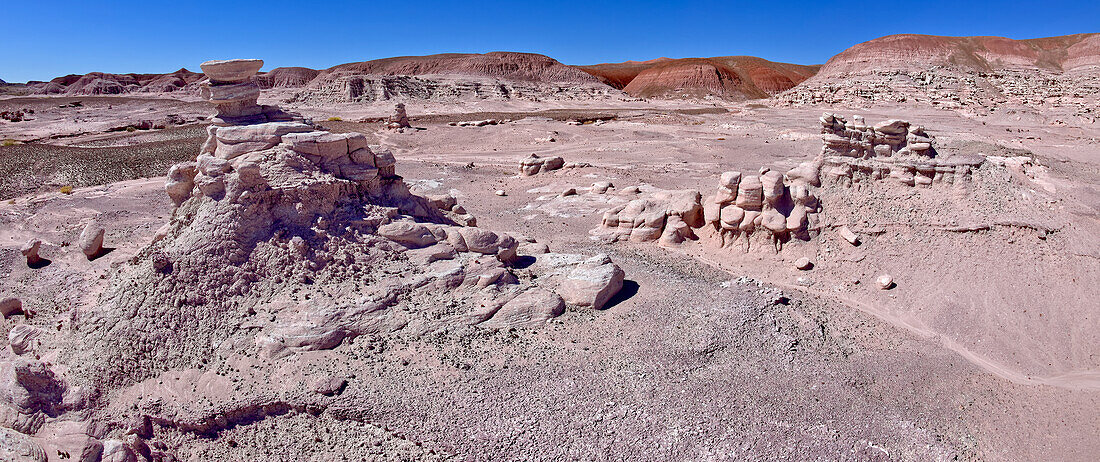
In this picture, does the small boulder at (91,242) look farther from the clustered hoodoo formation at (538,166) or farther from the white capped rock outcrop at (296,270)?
the clustered hoodoo formation at (538,166)

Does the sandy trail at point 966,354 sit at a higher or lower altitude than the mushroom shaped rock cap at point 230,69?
lower

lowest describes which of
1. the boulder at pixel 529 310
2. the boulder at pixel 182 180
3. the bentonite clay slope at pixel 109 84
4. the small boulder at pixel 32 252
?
the boulder at pixel 529 310

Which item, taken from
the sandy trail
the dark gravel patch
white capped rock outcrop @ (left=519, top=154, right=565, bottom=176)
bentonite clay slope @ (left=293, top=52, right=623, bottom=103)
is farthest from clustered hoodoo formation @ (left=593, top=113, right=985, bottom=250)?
bentonite clay slope @ (left=293, top=52, right=623, bottom=103)

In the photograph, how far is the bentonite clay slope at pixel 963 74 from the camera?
48.5m

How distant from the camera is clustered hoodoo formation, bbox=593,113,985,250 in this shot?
1230 centimetres

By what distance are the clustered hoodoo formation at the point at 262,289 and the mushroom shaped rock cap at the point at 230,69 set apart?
292cm

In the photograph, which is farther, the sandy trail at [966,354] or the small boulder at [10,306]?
the small boulder at [10,306]

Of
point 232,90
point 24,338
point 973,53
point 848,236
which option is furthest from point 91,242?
point 973,53

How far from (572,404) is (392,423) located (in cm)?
217

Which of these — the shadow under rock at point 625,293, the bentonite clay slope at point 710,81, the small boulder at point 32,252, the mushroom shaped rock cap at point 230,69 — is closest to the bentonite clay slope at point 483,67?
the bentonite clay slope at point 710,81

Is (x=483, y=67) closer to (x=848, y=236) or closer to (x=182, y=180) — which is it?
(x=182, y=180)

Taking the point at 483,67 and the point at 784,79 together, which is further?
the point at 784,79

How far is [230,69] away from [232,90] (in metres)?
0.47

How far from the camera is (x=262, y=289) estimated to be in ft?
28.1
